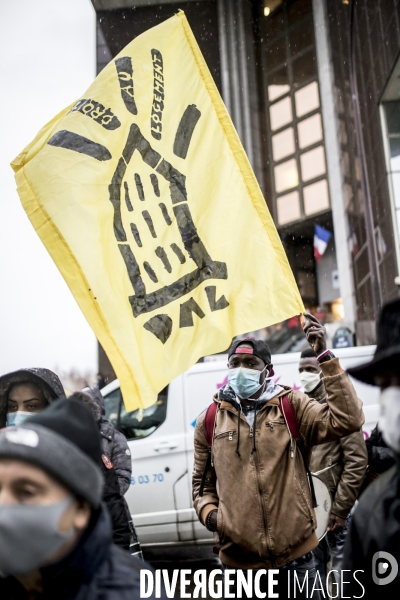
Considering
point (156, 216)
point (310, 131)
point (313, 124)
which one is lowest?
point (156, 216)

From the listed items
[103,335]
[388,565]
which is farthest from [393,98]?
[388,565]

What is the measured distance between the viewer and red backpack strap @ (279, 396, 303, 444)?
3.14 meters

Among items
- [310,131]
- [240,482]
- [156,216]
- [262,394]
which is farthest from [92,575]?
[310,131]

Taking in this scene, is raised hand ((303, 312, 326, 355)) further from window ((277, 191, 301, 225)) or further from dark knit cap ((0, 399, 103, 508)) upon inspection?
window ((277, 191, 301, 225))

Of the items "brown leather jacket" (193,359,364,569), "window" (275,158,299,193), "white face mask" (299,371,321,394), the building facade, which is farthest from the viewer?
"window" (275,158,299,193)

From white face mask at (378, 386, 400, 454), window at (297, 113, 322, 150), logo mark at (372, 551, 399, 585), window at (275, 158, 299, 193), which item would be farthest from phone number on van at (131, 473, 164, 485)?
window at (275, 158, 299, 193)

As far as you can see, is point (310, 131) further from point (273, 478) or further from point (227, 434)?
point (273, 478)

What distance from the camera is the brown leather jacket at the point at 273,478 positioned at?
2918 mm

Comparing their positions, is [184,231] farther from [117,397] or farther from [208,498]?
[117,397]

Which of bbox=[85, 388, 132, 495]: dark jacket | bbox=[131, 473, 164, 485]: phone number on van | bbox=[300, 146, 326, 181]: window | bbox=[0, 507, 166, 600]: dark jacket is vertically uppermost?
bbox=[300, 146, 326, 181]: window

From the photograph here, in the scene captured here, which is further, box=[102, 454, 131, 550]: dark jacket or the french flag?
the french flag

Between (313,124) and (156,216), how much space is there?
2420 centimetres

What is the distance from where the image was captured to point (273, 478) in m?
3.03

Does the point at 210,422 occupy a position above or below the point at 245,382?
below
